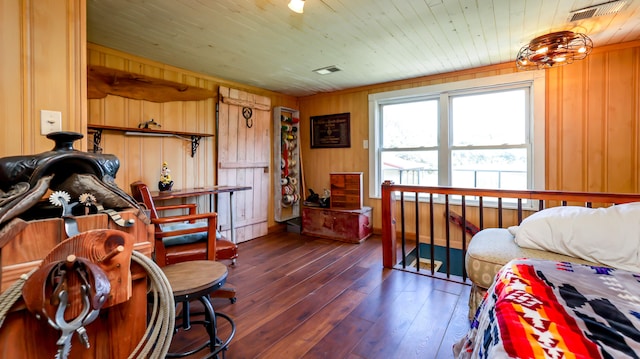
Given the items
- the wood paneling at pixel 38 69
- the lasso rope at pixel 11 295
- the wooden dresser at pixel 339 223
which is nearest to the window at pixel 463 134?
the wooden dresser at pixel 339 223

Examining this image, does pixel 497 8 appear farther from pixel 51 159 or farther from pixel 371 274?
pixel 51 159

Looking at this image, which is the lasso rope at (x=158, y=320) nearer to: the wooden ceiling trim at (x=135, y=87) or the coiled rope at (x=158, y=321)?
the coiled rope at (x=158, y=321)

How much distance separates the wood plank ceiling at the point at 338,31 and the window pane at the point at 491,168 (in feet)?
3.54

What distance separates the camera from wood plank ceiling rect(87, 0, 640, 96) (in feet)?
6.85

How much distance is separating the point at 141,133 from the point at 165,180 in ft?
1.76

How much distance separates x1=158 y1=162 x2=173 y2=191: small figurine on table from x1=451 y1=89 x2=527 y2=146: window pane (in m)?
3.47

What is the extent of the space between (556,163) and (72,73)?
4.13 m

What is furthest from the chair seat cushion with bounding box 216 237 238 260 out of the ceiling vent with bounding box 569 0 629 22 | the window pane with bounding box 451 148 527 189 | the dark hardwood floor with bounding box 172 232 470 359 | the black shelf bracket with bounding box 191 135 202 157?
the ceiling vent with bounding box 569 0 629 22

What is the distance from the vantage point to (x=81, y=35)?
1320mm

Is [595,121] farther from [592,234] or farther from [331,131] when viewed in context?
[331,131]

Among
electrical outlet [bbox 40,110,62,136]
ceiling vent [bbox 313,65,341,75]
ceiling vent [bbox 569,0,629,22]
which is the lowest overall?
electrical outlet [bbox 40,110,62,136]

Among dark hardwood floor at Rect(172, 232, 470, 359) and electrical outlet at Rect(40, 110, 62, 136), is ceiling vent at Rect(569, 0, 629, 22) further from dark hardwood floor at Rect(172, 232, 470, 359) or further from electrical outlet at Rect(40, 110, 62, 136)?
electrical outlet at Rect(40, 110, 62, 136)

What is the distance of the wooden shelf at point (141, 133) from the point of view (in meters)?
2.63

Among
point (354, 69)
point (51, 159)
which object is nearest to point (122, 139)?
point (51, 159)
